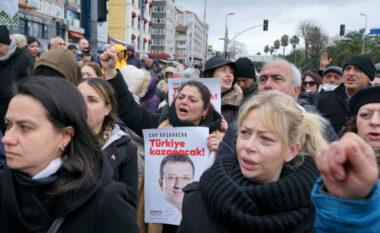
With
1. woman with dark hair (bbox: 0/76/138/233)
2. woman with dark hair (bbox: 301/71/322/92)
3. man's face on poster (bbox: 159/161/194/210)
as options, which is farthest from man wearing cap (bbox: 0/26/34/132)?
woman with dark hair (bbox: 301/71/322/92)

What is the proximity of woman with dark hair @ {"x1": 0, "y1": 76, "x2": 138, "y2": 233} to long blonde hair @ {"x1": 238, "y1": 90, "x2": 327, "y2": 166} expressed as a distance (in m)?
0.90

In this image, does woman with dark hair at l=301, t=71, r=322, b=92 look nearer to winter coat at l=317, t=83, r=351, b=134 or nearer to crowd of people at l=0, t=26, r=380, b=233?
winter coat at l=317, t=83, r=351, b=134

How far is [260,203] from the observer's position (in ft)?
5.80

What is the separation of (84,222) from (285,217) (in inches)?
39.8

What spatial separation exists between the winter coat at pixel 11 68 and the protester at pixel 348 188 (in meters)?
4.48

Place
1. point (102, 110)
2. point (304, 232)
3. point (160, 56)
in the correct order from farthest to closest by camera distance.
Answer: point (160, 56)
point (102, 110)
point (304, 232)

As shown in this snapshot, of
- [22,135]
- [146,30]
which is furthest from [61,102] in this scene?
[146,30]

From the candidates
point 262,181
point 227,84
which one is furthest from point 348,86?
point 262,181

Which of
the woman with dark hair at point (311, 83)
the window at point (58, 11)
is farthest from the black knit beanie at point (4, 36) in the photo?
the window at point (58, 11)

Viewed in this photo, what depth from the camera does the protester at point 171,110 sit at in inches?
130

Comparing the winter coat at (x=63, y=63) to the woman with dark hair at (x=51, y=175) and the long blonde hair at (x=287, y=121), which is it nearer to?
the woman with dark hair at (x=51, y=175)

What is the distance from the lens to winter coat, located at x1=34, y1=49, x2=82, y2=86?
9.85 feet

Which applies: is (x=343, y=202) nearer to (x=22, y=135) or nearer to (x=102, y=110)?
(x=22, y=135)

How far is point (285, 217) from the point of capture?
1719mm
